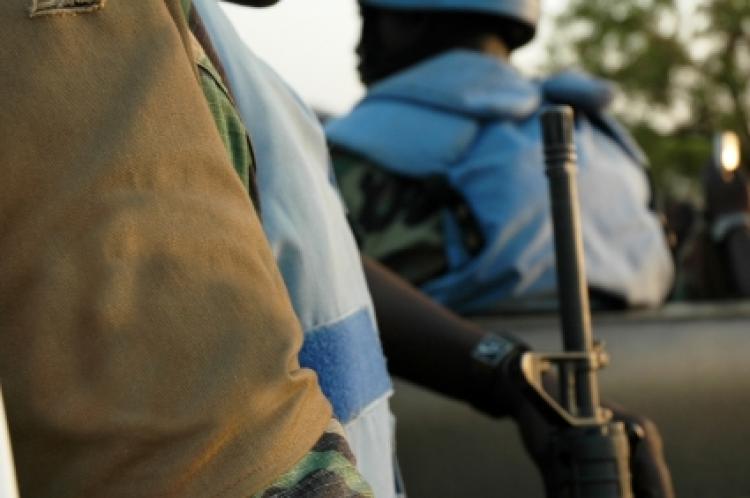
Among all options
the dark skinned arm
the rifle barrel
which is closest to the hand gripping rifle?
the rifle barrel

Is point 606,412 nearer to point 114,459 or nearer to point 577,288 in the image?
point 577,288

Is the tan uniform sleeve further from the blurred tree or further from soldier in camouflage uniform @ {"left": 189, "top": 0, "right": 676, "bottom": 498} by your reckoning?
the blurred tree

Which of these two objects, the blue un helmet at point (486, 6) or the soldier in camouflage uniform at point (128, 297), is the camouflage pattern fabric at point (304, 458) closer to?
the soldier in camouflage uniform at point (128, 297)

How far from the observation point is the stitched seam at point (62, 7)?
2.89 ft

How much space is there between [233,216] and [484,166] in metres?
2.13

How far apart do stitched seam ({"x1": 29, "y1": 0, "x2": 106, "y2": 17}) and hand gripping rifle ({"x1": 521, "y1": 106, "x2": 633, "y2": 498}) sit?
1.06 meters

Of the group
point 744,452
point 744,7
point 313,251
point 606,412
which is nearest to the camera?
point 313,251

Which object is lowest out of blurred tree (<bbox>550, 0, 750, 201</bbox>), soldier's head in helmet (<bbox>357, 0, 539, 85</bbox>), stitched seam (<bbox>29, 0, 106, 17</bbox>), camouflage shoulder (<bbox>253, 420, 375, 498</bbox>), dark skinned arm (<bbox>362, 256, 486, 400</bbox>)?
blurred tree (<bbox>550, 0, 750, 201</bbox>)

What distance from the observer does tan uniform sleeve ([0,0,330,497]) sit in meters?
0.82

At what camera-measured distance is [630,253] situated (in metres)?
3.12

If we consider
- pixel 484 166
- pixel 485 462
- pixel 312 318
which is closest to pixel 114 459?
pixel 312 318

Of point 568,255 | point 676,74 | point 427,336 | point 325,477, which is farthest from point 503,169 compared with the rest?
point 676,74

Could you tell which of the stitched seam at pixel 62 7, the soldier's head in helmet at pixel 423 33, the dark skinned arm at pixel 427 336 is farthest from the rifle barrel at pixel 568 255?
the soldier's head in helmet at pixel 423 33

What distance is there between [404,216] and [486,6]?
45cm
